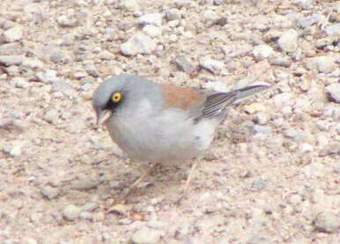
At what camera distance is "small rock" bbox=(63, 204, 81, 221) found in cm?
748

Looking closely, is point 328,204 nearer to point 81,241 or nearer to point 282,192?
point 282,192

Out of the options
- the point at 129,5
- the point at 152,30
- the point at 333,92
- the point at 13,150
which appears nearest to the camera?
the point at 13,150

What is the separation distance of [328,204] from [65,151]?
2148 mm

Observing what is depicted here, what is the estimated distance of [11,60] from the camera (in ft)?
30.7

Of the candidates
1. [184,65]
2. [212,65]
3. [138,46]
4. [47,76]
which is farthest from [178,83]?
[47,76]

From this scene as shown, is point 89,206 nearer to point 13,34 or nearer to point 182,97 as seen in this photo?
point 182,97

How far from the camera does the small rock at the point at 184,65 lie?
9133mm

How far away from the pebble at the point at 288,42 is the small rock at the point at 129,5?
152 cm

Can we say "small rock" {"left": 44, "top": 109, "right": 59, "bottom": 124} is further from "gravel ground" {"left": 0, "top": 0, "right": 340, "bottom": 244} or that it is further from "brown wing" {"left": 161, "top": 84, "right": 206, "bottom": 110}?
"brown wing" {"left": 161, "top": 84, "right": 206, "bottom": 110}

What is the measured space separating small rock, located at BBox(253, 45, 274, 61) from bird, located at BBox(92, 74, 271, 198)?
130cm

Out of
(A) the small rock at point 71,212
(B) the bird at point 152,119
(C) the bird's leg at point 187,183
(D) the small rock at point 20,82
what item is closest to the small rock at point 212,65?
(B) the bird at point 152,119

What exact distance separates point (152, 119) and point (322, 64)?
2.03m

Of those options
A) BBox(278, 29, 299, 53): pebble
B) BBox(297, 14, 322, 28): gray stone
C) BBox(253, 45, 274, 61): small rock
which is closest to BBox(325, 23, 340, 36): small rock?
BBox(297, 14, 322, 28): gray stone

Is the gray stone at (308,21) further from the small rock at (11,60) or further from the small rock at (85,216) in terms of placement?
the small rock at (85,216)
